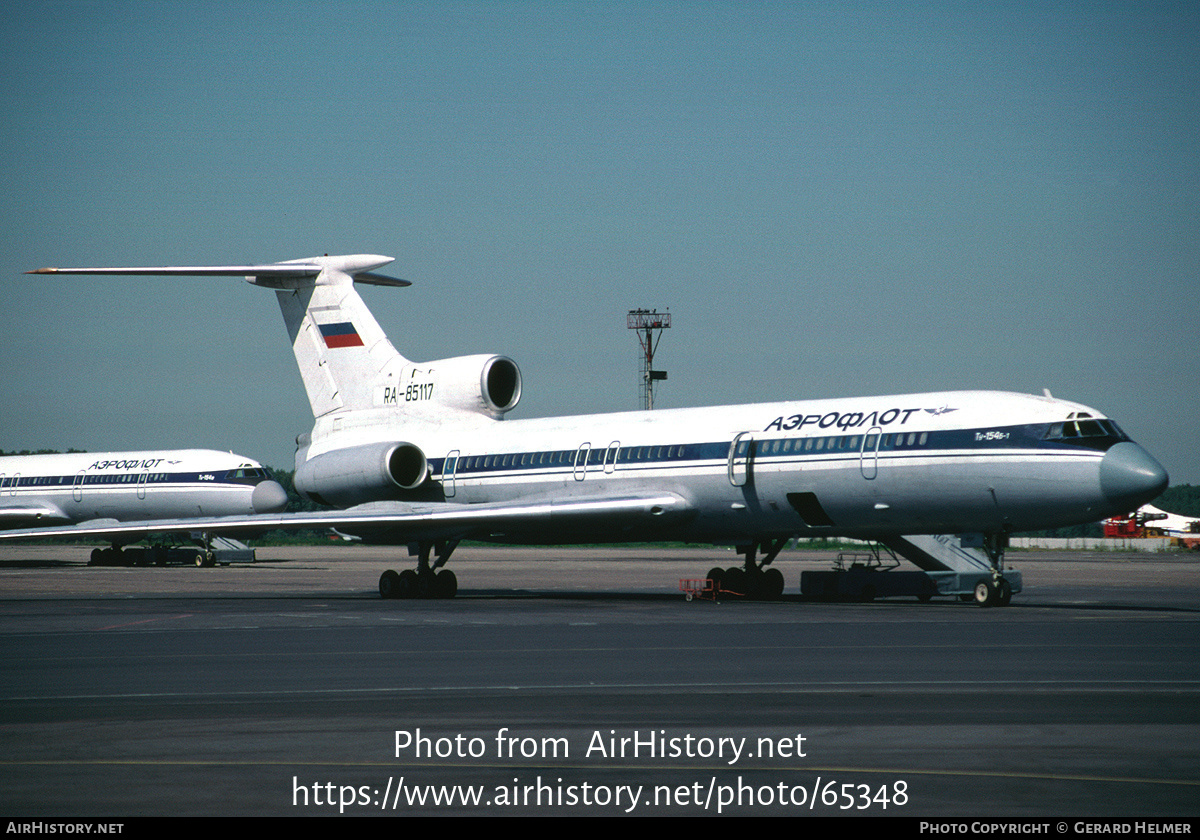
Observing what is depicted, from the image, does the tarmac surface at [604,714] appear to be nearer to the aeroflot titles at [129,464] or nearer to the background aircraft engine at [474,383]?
the background aircraft engine at [474,383]

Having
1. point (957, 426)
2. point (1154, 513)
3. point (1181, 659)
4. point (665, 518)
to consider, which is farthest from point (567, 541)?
point (1154, 513)

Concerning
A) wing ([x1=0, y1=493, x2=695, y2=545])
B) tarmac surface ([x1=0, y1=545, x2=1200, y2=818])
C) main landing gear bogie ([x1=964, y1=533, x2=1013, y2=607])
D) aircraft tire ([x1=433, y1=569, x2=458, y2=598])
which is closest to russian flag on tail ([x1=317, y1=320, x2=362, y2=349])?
wing ([x1=0, y1=493, x2=695, y2=545])

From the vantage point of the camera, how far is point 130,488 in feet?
189

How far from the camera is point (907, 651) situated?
16.7m

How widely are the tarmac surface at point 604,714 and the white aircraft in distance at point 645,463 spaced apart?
2598 millimetres

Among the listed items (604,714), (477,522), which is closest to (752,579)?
(477,522)

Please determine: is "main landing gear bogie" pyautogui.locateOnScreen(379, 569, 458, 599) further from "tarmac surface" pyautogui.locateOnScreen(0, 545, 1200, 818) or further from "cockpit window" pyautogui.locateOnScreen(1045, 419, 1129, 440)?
"cockpit window" pyautogui.locateOnScreen(1045, 419, 1129, 440)

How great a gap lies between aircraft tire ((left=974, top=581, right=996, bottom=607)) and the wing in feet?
21.2

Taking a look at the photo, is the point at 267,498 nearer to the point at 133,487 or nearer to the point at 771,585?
the point at 133,487

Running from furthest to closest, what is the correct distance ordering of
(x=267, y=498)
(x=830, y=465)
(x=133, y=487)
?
(x=133, y=487) < (x=267, y=498) < (x=830, y=465)

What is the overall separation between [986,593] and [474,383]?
48.2 ft

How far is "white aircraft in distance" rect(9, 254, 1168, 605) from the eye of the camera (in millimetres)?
24828

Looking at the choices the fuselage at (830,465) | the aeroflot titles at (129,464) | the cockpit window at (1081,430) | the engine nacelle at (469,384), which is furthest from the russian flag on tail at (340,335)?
the aeroflot titles at (129,464)
